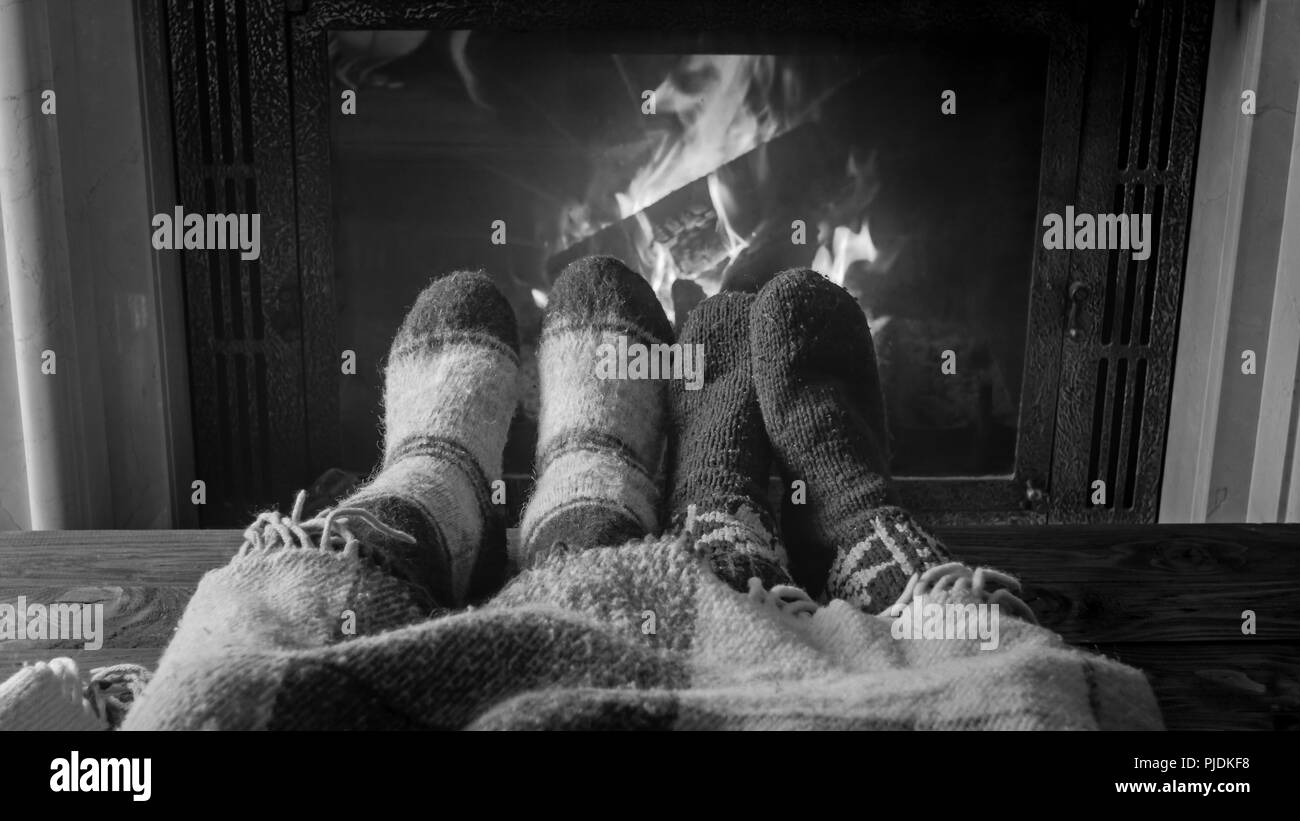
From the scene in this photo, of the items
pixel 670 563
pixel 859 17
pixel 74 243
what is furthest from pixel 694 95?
pixel 670 563

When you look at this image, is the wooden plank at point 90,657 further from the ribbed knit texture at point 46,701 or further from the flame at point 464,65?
the flame at point 464,65

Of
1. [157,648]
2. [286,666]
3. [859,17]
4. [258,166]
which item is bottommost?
[157,648]

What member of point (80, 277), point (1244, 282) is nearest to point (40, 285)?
point (80, 277)

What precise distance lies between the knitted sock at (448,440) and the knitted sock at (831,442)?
218mm

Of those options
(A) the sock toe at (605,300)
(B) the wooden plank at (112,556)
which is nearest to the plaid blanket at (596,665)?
(B) the wooden plank at (112,556)

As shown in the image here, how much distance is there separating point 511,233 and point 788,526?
21.5 inches

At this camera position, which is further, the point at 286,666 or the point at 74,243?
the point at 74,243

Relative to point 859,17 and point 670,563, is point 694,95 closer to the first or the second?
point 859,17

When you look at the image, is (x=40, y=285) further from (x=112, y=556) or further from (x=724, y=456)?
(x=724, y=456)

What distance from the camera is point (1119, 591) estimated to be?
716 millimetres

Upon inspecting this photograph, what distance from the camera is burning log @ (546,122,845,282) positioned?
1.14m

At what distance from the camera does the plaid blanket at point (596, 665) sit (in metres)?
0.36

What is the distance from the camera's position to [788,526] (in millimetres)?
757

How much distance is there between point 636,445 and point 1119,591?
36 cm
